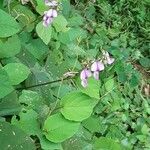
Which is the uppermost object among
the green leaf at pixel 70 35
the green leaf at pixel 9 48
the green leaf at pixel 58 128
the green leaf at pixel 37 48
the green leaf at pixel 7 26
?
the green leaf at pixel 7 26

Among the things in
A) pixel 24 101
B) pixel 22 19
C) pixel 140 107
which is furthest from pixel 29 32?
pixel 140 107

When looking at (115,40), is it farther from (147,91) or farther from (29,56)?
(29,56)

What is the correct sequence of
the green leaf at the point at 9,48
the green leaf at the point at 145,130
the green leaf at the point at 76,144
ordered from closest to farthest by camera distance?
the green leaf at the point at 76,144
the green leaf at the point at 9,48
the green leaf at the point at 145,130

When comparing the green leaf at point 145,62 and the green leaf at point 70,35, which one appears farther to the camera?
the green leaf at point 145,62

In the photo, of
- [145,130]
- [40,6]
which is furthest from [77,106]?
[145,130]

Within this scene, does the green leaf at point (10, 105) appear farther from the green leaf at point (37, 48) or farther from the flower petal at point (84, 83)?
the green leaf at point (37, 48)

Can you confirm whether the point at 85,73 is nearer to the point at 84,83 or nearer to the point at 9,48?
the point at 84,83

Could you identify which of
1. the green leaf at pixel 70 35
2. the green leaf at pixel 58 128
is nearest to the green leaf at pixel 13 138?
the green leaf at pixel 58 128

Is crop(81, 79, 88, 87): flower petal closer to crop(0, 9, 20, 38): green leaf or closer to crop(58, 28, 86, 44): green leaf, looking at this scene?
crop(0, 9, 20, 38): green leaf
